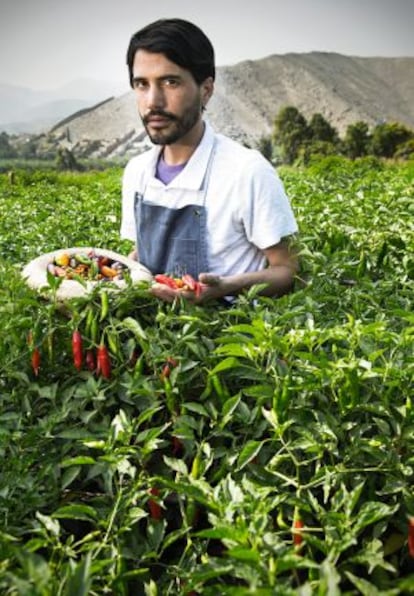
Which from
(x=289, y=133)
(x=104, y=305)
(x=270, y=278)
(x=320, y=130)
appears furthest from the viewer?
(x=320, y=130)

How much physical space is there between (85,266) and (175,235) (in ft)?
1.11

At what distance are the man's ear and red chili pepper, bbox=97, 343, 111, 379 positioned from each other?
104 centimetres

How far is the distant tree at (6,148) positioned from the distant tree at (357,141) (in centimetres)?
1069

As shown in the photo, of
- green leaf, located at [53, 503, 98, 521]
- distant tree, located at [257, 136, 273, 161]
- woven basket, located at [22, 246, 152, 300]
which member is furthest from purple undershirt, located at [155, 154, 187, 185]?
distant tree, located at [257, 136, 273, 161]

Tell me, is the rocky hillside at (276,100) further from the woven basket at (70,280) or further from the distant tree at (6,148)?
the woven basket at (70,280)

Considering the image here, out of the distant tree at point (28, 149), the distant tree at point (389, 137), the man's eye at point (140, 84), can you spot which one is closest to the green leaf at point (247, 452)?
the man's eye at point (140, 84)

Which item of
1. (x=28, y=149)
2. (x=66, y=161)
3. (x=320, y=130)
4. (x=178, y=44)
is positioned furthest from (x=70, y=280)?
(x=320, y=130)

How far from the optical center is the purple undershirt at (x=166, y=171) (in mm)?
2285

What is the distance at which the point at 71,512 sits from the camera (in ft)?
3.96

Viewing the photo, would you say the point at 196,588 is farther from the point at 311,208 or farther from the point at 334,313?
the point at 311,208

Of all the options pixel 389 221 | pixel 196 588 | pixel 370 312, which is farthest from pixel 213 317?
pixel 389 221

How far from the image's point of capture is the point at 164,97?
2.15 metres

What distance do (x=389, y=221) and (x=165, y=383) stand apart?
5.99 ft

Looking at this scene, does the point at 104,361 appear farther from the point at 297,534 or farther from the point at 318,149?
the point at 318,149
